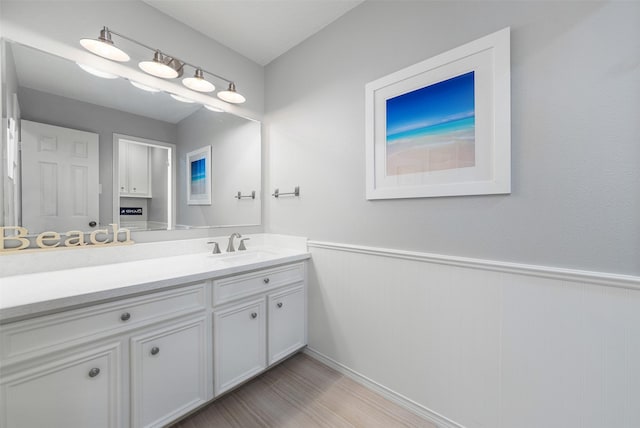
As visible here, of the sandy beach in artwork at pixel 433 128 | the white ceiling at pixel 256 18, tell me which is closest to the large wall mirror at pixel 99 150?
the white ceiling at pixel 256 18

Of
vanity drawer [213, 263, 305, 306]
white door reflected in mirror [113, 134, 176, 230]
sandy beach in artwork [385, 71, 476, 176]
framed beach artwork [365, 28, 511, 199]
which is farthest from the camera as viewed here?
white door reflected in mirror [113, 134, 176, 230]

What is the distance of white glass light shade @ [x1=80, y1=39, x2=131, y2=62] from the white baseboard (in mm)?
2388

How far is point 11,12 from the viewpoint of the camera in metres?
1.25

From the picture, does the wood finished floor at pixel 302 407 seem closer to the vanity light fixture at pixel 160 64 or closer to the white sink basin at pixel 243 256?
the white sink basin at pixel 243 256

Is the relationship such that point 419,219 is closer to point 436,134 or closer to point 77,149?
point 436,134

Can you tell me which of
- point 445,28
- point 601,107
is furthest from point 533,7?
point 601,107

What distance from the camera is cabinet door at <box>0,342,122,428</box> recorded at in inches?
35.8

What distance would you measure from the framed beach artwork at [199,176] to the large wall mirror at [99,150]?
2 centimetres

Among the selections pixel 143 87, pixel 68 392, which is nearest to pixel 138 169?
pixel 143 87

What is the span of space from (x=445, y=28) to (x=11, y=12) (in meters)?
2.23

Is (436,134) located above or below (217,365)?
above

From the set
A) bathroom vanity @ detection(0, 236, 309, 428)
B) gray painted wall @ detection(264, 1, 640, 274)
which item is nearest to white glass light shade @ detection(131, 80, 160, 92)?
bathroom vanity @ detection(0, 236, 309, 428)

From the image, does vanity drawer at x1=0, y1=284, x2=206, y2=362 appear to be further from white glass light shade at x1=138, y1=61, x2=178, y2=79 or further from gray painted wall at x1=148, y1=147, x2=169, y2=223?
white glass light shade at x1=138, y1=61, x2=178, y2=79

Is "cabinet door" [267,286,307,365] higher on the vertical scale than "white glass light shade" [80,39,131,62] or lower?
lower
